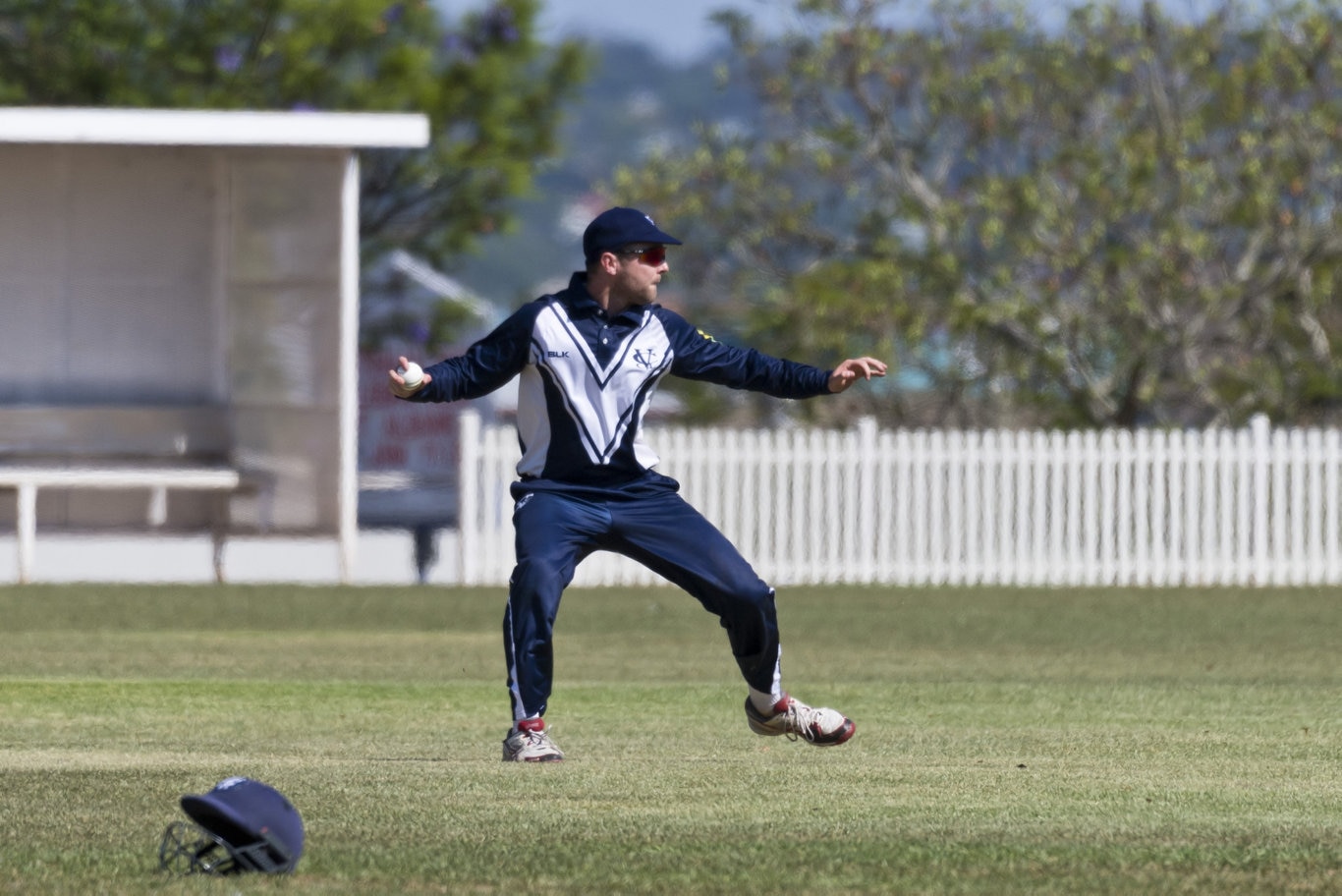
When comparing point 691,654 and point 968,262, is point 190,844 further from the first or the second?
point 968,262

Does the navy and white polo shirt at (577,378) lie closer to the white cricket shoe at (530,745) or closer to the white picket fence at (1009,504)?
the white cricket shoe at (530,745)

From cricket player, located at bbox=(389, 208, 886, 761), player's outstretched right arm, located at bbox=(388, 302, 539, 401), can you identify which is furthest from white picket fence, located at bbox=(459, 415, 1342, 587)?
player's outstretched right arm, located at bbox=(388, 302, 539, 401)

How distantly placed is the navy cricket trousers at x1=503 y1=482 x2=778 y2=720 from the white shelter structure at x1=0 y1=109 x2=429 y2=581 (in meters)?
11.9

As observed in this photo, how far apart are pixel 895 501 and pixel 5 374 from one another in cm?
704

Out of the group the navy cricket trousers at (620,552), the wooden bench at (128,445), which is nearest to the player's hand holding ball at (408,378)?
the navy cricket trousers at (620,552)

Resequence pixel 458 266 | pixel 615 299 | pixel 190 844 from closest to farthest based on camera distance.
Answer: pixel 190 844
pixel 615 299
pixel 458 266

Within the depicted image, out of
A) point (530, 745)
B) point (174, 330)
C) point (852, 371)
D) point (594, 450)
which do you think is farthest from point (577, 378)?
point (174, 330)

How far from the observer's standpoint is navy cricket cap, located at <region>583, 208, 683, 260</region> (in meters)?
8.46

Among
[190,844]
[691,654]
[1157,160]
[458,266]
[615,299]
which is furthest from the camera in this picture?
[458,266]

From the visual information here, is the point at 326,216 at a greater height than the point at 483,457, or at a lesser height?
greater

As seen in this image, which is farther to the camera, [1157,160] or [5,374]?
[1157,160]

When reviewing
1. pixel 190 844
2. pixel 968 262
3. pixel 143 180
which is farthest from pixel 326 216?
pixel 190 844

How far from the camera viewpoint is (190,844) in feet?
19.4

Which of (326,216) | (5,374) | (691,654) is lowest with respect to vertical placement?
(691,654)
